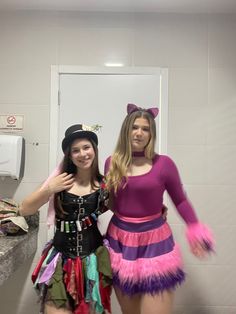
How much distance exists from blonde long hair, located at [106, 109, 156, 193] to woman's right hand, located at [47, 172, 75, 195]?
0.17 m

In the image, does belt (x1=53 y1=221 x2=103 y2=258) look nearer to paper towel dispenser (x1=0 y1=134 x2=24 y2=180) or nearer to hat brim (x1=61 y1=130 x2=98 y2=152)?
hat brim (x1=61 y1=130 x2=98 y2=152)

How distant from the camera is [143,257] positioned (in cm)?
133

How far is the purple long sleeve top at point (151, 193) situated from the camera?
1.36 meters

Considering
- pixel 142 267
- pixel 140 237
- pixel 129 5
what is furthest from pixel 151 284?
pixel 129 5

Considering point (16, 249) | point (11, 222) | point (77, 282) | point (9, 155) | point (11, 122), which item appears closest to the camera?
point (77, 282)

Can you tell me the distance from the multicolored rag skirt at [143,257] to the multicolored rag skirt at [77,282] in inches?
2.3

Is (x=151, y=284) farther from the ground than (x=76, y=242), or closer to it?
closer to it

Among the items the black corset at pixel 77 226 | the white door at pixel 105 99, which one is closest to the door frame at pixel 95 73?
the white door at pixel 105 99

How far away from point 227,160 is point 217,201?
10.4 inches

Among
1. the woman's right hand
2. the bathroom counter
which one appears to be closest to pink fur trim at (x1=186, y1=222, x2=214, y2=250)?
the woman's right hand

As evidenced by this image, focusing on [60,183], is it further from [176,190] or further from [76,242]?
[176,190]

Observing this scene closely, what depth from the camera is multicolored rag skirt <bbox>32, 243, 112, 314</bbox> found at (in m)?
1.27

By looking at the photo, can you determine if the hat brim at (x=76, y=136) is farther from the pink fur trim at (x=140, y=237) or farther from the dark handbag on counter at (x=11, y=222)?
the dark handbag on counter at (x=11, y=222)

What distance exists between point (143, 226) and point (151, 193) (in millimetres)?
147
